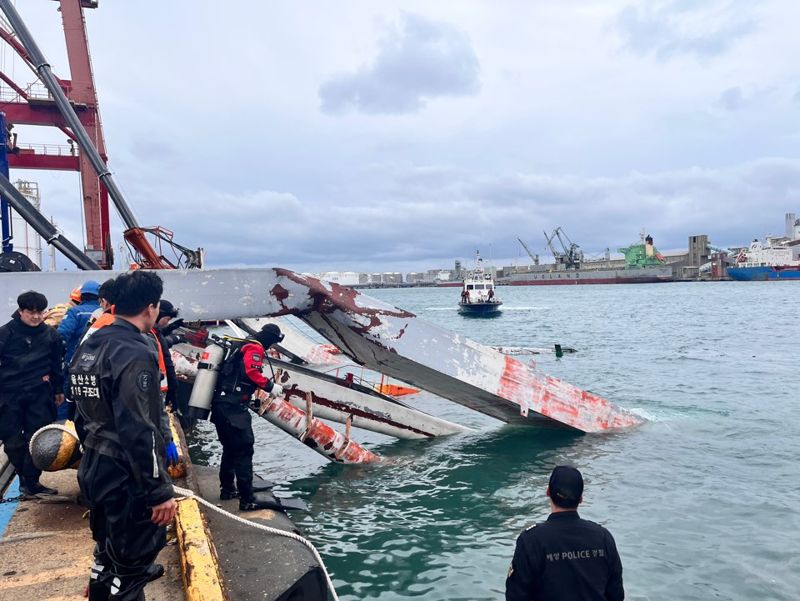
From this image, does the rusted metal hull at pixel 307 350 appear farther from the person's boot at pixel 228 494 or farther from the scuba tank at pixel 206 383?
the scuba tank at pixel 206 383

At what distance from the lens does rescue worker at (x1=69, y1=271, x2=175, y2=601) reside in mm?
2906

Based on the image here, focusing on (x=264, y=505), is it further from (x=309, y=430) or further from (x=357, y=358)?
(x=357, y=358)

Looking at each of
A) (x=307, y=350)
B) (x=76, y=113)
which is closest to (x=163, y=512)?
(x=307, y=350)

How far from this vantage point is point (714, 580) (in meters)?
5.95

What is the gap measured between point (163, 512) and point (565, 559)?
6.72 ft

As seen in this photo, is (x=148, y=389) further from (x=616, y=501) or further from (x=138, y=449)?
(x=616, y=501)

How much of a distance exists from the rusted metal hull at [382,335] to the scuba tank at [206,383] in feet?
7.09

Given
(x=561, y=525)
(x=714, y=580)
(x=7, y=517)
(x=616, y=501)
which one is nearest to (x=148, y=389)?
(x=561, y=525)

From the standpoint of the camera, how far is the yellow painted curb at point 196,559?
344 cm

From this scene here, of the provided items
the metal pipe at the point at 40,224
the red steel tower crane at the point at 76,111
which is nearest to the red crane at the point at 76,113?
the red steel tower crane at the point at 76,111

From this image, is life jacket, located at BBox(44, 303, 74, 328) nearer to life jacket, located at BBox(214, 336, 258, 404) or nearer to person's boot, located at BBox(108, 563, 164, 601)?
life jacket, located at BBox(214, 336, 258, 404)

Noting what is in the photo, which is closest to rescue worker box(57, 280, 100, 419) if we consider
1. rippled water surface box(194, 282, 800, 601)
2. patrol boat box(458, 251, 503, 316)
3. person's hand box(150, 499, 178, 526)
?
person's hand box(150, 499, 178, 526)

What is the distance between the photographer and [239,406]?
5.89m

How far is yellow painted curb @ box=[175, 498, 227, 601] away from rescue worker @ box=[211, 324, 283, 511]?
4.18 ft
